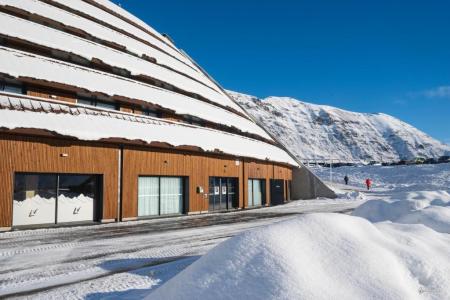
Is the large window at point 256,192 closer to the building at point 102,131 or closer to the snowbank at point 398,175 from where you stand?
the building at point 102,131

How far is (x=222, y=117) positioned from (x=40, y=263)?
24.7 meters

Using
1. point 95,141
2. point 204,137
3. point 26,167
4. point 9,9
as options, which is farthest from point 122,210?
point 9,9

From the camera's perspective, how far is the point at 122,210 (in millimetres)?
20453

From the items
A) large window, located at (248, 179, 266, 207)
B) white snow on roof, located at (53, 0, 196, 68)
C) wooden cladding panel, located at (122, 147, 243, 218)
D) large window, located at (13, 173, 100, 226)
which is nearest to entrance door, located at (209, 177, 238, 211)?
wooden cladding panel, located at (122, 147, 243, 218)

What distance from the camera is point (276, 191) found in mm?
36625

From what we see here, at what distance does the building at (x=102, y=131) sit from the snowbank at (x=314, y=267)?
14.7 metres

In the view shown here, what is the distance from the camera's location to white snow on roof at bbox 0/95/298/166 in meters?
17.3

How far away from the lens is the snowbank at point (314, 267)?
13.7 ft

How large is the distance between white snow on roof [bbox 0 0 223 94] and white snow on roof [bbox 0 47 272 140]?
498 centimetres

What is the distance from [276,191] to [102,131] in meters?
20.9

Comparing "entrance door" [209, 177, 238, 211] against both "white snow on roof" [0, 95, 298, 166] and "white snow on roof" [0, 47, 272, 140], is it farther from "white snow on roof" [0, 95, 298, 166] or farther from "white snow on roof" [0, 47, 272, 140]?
"white snow on roof" [0, 47, 272, 140]

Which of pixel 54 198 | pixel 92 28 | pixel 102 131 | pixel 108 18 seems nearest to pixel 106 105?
pixel 102 131

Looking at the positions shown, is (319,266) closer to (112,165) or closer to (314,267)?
(314,267)

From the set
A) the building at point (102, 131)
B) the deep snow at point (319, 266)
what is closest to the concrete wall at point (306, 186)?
the building at point (102, 131)
